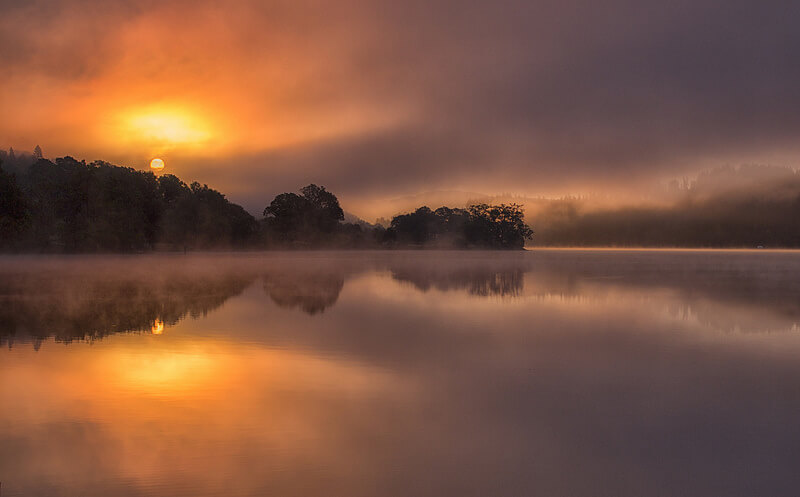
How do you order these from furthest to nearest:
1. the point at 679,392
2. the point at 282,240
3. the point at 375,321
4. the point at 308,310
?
the point at 282,240
the point at 308,310
the point at 375,321
the point at 679,392

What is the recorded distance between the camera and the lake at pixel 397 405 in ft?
25.8

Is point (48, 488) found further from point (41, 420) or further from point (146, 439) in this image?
point (41, 420)

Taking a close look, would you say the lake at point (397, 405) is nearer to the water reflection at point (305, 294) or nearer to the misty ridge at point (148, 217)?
the water reflection at point (305, 294)

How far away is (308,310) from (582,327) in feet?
41.1

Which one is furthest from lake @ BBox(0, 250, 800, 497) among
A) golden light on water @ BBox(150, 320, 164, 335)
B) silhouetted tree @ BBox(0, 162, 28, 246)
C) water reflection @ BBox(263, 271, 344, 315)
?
silhouetted tree @ BBox(0, 162, 28, 246)

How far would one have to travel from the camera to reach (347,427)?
9805 millimetres

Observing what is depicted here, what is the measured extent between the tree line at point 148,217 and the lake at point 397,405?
161 ft

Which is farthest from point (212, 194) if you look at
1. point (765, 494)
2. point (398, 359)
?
point (765, 494)

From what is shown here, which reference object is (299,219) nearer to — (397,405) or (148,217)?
(148,217)

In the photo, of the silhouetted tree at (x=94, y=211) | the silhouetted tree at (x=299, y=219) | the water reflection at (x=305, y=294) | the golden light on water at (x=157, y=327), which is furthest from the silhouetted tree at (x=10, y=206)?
the silhouetted tree at (x=299, y=219)

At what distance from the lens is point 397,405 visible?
11.2 metres

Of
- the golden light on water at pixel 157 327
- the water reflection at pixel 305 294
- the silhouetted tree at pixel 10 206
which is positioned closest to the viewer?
the golden light on water at pixel 157 327

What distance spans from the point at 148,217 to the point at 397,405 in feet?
401

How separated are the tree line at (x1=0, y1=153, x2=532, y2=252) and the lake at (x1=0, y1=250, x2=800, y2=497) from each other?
4894cm
